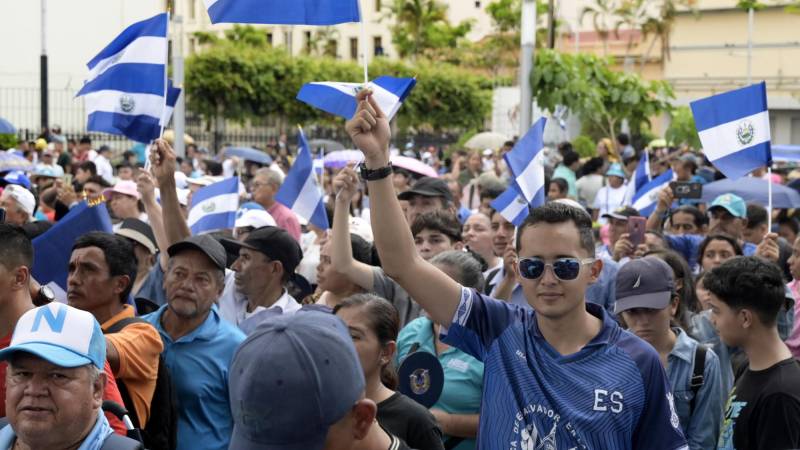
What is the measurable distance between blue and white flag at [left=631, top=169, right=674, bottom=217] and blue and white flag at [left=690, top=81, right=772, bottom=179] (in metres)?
3.49

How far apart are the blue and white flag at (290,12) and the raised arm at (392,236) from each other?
47.3 inches

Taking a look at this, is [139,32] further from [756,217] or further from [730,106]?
[756,217]

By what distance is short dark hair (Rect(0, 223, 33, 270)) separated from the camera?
4.93 meters

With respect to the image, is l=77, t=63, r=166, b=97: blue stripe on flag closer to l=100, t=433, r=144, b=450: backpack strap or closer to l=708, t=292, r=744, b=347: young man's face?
l=708, t=292, r=744, b=347: young man's face

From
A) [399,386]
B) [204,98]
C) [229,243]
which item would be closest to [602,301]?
[229,243]

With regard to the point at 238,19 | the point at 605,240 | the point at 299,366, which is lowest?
the point at 605,240

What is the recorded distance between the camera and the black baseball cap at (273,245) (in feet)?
22.7

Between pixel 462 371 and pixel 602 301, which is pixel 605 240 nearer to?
pixel 602 301

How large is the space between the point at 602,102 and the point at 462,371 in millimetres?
15868

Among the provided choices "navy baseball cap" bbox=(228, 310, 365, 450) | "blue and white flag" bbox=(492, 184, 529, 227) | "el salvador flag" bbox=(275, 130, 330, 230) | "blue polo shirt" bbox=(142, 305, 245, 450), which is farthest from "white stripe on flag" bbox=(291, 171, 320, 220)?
"navy baseball cap" bbox=(228, 310, 365, 450)

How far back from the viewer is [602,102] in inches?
812

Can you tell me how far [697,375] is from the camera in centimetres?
505

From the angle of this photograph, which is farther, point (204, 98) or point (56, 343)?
point (204, 98)

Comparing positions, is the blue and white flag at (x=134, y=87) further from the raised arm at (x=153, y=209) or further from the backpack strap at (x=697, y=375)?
the backpack strap at (x=697, y=375)
